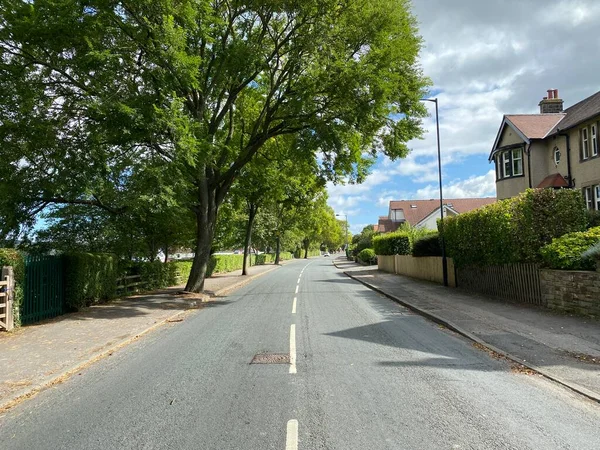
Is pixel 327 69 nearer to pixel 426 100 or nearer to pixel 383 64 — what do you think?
pixel 383 64

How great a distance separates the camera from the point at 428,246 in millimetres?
25094

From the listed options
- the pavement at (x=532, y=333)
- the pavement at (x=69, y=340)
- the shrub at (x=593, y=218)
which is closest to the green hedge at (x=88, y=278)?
the pavement at (x=69, y=340)

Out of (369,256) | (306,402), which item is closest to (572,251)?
(306,402)

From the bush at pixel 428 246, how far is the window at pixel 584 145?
7916 mm

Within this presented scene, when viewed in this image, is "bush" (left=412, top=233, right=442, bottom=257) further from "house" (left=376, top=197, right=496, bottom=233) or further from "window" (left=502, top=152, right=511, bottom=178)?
"house" (left=376, top=197, right=496, bottom=233)

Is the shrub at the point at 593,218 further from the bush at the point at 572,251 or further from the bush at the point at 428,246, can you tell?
the bush at the point at 428,246

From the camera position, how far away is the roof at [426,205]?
236 feet

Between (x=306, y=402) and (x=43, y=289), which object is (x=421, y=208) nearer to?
(x=43, y=289)

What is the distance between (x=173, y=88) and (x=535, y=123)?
73.1 feet

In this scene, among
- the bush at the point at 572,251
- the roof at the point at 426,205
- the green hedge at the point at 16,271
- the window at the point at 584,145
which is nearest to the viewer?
the green hedge at the point at 16,271

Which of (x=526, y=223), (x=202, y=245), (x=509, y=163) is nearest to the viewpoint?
(x=526, y=223)

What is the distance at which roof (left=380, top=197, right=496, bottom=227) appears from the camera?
7188 cm

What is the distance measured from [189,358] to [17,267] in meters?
5.97

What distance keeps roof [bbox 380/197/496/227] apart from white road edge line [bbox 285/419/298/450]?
6834 centimetres
